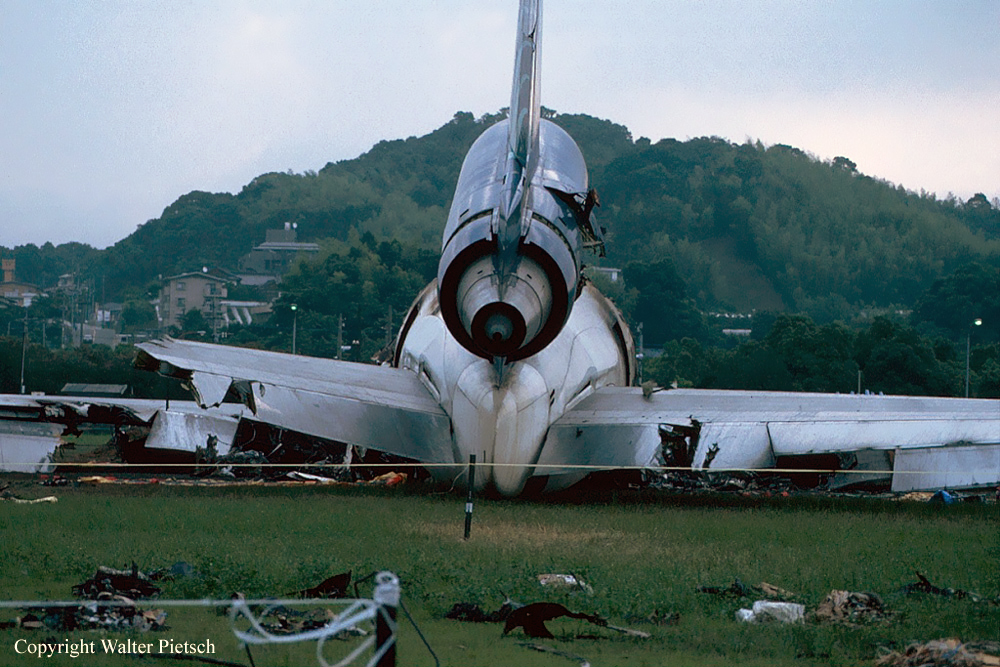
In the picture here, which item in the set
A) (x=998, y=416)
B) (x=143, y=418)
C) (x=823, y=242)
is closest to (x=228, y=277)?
(x=823, y=242)

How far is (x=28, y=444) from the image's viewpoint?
2314 cm

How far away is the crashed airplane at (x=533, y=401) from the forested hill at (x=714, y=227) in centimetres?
10146

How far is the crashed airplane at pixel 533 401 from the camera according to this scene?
1744cm

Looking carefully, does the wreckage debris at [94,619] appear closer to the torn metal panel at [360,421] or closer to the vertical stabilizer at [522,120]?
the vertical stabilizer at [522,120]

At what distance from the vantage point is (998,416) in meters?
19.2

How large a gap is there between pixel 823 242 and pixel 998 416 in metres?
135

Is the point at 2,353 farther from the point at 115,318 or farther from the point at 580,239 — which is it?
the point at 115,318

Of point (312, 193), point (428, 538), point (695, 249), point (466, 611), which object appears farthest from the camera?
point (312, 193)

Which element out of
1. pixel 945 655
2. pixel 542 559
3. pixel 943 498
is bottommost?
pixel 943 498

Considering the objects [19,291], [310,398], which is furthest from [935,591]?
[19,291]

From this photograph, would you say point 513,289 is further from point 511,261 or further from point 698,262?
point 698,262

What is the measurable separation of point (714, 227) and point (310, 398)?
138 meters

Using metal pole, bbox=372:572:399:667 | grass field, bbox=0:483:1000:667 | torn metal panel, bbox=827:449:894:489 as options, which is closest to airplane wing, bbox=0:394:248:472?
grass field, bbox=0:483:1000:667

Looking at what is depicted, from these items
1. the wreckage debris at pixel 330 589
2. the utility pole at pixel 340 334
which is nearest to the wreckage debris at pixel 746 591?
the wreckage debris at pixel 330 589
